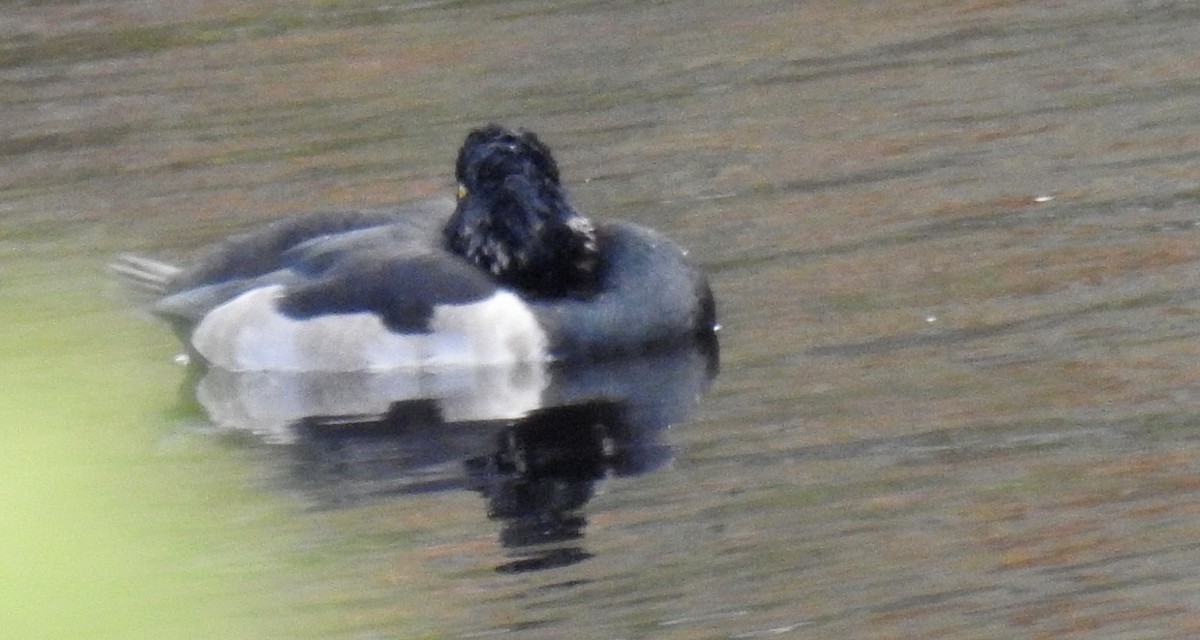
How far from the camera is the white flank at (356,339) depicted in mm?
9828

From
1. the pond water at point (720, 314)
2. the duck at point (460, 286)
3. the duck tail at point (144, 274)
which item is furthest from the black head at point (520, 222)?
the duck tail at point (144, 274)

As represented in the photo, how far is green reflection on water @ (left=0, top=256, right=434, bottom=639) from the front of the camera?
198 centimetres

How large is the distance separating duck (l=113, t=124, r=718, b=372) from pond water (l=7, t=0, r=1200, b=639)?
412 millimetres

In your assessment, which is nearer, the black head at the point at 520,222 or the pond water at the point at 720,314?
the pond water at the point at 720,314

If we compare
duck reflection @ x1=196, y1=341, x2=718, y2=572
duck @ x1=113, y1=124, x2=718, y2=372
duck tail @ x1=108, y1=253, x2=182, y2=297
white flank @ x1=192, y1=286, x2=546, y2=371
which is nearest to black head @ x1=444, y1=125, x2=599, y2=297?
duck @ x1=113, y1=124, x2=718, y2=372

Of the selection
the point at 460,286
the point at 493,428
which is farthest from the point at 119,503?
the point at 460,286

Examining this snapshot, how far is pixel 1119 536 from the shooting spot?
6.92 metres

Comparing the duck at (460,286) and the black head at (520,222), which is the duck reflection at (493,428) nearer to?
the duck at (460,286)

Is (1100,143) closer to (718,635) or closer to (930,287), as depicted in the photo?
(930,287)

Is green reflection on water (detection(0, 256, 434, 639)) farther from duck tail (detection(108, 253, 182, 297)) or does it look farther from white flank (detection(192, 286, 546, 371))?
white flank (detection(192, 286, 546, 371))

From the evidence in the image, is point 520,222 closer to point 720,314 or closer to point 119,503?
point 720,314

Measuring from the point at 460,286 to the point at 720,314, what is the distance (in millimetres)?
1346

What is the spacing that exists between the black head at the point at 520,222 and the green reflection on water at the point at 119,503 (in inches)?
66.3

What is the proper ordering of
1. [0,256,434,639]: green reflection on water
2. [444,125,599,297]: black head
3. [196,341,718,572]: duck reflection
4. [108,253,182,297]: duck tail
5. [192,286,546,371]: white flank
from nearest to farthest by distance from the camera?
1. [0,256,434,639]: green reflection on water
2. [196,341,718,572]: duck reflection
3. [192,286,546,371]: white flank
4. [444,125,599,297]: black head
5. [108,253,182,297]: duck tail
